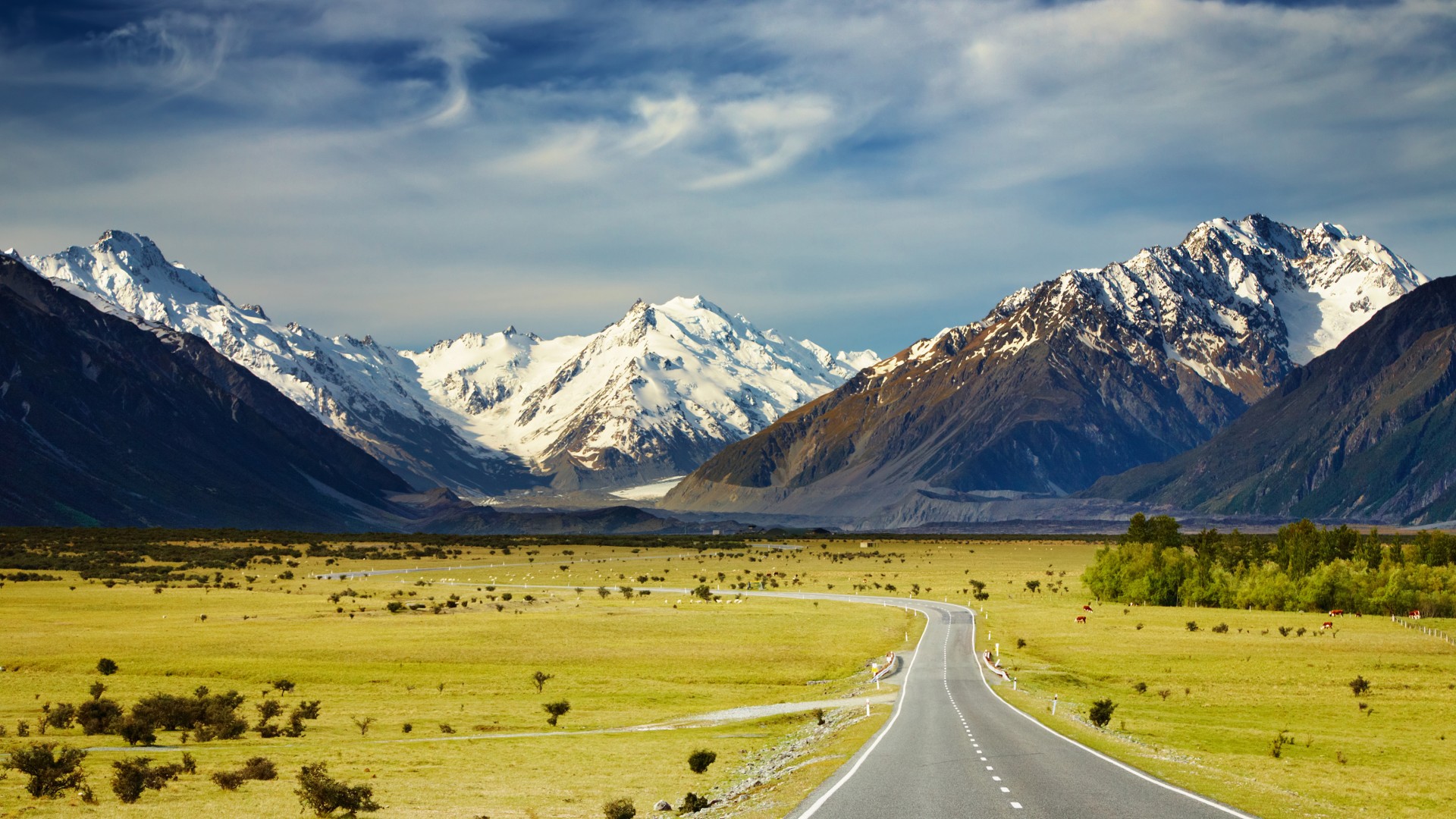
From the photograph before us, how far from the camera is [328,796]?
3250 cm

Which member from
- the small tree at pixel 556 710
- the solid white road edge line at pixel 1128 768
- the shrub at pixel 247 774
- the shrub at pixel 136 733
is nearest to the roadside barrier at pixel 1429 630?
the solid white road edge line at pixel 1128 768

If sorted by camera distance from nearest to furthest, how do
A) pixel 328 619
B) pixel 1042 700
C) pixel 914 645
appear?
pixel 1042 700, pixel 914 645, pixel 328 619

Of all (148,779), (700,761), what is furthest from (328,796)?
(700,761)

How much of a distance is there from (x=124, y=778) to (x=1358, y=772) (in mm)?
37876

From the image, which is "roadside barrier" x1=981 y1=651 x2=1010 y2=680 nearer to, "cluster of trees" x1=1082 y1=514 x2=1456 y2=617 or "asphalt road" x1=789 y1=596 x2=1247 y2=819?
"asphalt road" x1=789 y1=596 x2=1247 y2=819

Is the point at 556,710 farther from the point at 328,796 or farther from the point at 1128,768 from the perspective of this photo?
the point at 1128,768

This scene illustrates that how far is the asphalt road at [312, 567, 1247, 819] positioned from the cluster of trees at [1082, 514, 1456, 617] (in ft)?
302

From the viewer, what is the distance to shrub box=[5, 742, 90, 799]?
34594mm

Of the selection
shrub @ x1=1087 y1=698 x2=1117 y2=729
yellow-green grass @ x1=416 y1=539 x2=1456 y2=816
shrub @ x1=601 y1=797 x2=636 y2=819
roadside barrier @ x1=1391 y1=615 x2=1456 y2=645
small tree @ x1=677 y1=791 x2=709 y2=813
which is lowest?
roadside barrier @ x1=1391 y1=615 x2=1456 y2=645

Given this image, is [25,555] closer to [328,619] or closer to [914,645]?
[328,619]

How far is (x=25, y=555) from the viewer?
6275 inches

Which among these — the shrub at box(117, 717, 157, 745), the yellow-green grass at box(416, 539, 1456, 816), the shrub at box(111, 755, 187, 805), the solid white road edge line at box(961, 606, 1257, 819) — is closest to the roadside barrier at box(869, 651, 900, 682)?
the yellow-green grass at box(416, 539, 1456, 816)

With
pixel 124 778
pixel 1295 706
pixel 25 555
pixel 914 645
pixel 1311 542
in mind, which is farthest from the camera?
pixel 25 555

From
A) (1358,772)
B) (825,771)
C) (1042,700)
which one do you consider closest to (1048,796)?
(825,771)
